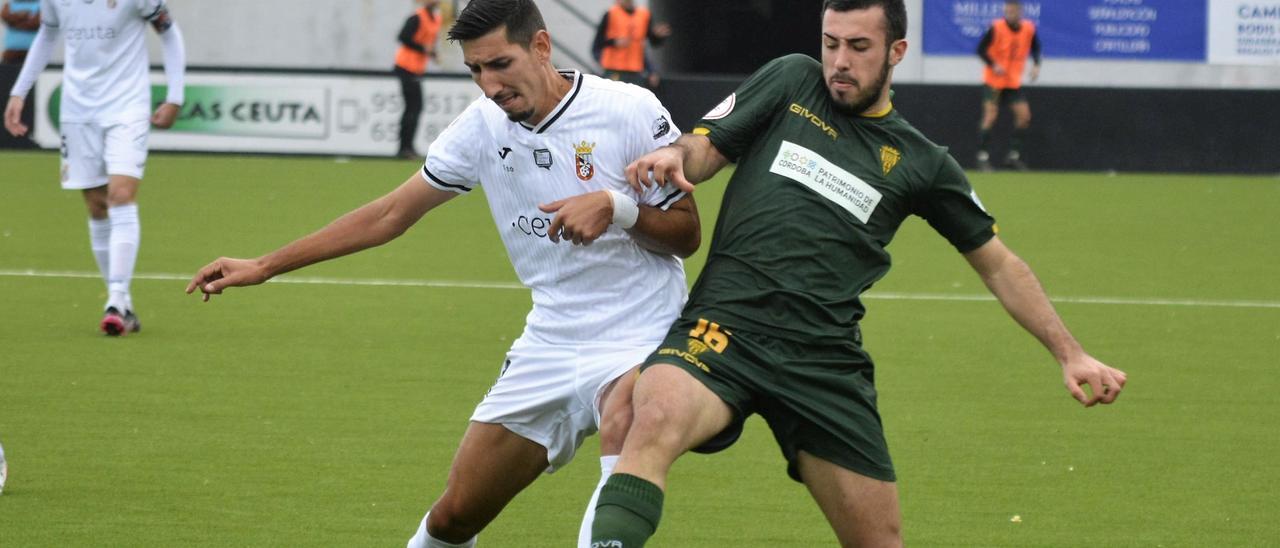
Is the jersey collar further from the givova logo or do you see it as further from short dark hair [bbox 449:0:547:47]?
the givova logo

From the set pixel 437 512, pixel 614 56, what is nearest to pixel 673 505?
pixel 437 512

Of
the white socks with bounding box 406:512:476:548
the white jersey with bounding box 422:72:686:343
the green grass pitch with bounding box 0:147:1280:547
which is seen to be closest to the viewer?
the white jersey with bounding box 422:72:686:343

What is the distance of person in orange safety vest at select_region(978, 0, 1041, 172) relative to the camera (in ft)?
70.2

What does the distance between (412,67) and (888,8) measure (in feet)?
55.5

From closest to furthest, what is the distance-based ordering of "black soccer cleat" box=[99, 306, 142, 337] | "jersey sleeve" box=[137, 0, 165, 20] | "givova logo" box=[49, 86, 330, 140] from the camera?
"black soccer cleat" box=[99, 306, 142, 337] → "jersey sleeve" box=[137, 0, 165, 20] → "givova logo" box=[49, 86, 330, 140]

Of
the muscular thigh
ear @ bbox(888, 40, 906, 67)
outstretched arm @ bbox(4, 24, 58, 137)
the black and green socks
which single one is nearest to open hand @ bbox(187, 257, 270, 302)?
the muscular thigh

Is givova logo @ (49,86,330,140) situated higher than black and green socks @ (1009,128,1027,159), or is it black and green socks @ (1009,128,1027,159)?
givova logo @ (49,86,330,140)

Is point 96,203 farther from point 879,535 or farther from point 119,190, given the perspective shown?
point 879,535

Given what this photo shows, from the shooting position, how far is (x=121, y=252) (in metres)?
9.26

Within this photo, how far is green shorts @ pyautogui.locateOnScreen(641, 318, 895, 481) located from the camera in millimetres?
4129

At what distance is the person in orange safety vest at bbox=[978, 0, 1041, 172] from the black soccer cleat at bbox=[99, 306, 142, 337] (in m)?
→ 13.8

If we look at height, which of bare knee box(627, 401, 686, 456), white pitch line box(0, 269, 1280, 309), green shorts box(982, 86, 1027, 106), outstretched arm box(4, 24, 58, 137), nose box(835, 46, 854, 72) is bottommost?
green shorts box(982, 86, 1027, 106)

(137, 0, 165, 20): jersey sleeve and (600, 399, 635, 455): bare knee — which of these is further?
(137, 0, 165, 20): jersey sleeve

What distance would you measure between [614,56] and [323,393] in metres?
14.9
